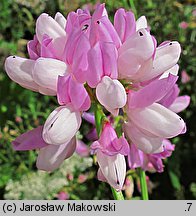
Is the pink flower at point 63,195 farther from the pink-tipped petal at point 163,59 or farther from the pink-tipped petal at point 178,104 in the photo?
the pink-tipped petal at point 163,59

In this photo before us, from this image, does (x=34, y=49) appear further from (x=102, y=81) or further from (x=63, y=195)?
(x=63, y=195)

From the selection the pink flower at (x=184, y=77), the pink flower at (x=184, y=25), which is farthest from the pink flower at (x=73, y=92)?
the pink flower at (x=184, y=25)

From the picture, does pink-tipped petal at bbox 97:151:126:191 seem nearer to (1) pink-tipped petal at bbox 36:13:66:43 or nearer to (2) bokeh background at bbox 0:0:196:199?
(1) pink-tipped petal at bbox 36:13:66:43

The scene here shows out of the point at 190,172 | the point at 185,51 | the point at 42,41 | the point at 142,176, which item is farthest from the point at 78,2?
the point at 42,41

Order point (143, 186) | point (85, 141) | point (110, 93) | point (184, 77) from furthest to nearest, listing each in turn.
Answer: point (85, 141) < point (184, 77) < point (143, 186) < point (110, 93)

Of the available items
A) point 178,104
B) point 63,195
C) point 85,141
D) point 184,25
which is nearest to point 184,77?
point 184,25

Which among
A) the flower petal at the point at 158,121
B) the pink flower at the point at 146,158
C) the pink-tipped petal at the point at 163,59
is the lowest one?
the pink flower at the point at 146,158
